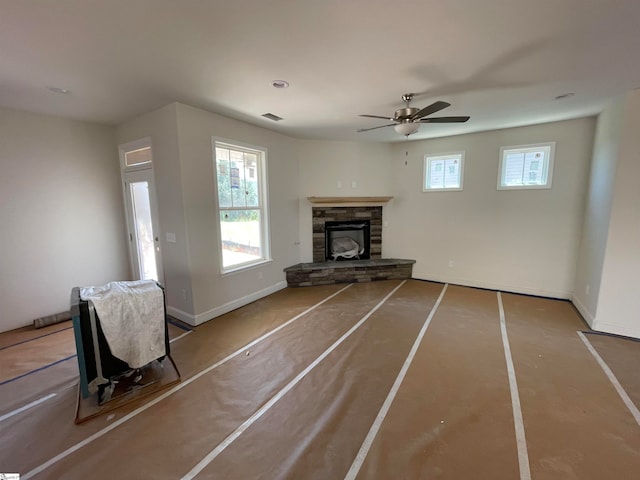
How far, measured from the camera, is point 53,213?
3.70 metres

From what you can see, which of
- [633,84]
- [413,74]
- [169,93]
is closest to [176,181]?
[169,93]

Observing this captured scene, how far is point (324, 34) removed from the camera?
1885mm

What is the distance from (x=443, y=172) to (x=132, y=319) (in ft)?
17.0

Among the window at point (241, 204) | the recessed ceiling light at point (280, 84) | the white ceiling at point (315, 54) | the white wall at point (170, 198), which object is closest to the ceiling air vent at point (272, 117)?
the white ceiling at point (315, 54)

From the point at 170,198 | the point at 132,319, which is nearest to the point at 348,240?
the point at 170,198

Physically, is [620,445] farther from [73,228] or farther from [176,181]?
[73,228]

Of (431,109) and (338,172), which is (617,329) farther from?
(338,172)

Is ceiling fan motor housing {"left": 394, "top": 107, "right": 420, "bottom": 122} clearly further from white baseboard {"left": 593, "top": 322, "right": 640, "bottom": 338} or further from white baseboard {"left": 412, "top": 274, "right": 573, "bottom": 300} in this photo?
white baseboard {"left": 412, "top": 274, "right": 573, "bottom": 300}

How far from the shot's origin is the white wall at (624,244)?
2.94 m

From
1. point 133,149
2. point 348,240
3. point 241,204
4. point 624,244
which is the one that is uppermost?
point 133,149

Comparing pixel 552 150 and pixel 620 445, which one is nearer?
pixel 620 445

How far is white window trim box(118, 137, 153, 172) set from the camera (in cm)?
360

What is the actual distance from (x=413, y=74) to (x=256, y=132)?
8.18 feet

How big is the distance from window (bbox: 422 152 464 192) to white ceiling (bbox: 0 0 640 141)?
1.47 metres
